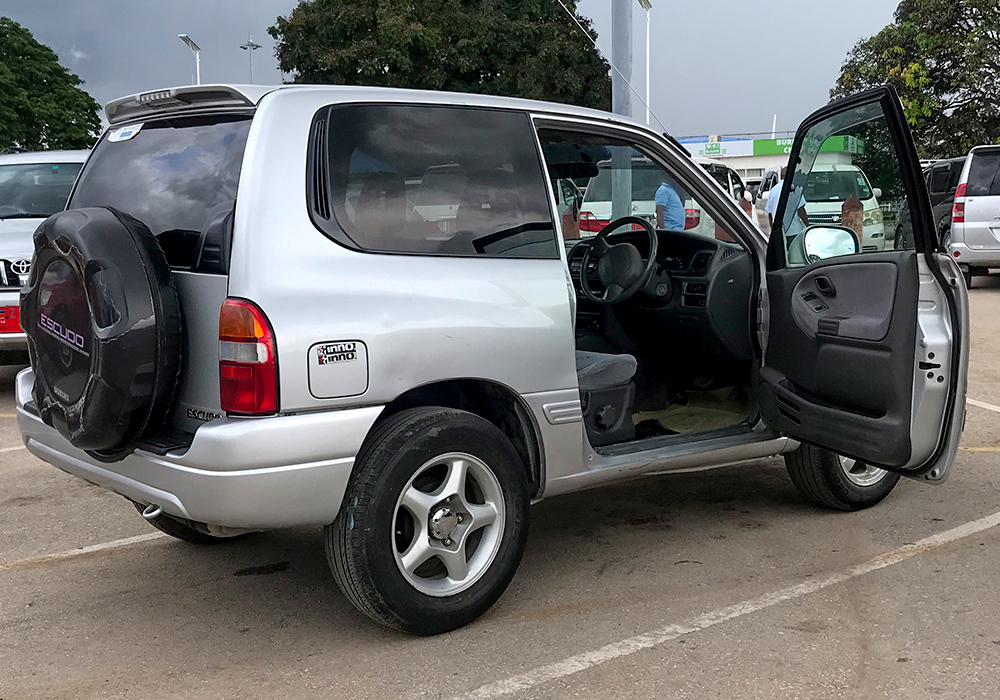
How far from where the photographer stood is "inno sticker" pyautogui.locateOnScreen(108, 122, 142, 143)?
3818 millimetres

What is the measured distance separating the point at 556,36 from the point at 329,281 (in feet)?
111

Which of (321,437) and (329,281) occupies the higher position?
(329,281)

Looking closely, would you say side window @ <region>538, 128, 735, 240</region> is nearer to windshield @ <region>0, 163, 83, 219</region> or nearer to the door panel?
the door panel

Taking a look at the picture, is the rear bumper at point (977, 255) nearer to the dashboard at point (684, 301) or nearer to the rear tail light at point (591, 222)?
the rear tail light at point (591, 222)

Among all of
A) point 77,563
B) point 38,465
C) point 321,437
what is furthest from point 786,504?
point 38,465

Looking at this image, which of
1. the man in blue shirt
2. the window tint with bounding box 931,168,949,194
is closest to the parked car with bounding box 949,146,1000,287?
the window tint with bounding box 931,168,949,194

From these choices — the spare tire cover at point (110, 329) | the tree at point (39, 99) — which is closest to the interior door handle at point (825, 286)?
the spare tire cover at point (110, 329)

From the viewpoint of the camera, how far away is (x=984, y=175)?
1401 centimetres

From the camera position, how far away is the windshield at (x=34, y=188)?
891 centimetres

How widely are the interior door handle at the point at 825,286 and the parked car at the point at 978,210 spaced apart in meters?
11.4

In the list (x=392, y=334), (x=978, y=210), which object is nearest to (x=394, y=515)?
(x=392, y=334)

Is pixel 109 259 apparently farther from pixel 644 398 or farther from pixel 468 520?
pixel 644 398

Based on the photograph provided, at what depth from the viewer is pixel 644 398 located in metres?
5.11

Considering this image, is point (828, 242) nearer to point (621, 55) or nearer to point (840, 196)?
point (840, 196)
